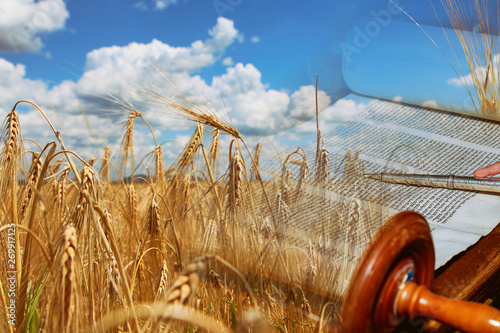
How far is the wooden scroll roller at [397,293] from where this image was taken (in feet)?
0.79

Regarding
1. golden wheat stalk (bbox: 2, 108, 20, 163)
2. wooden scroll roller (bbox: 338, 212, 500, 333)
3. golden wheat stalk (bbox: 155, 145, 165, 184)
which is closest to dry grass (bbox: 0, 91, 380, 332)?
golden wheat stalk (bbox: 2, 108, 20, 163)

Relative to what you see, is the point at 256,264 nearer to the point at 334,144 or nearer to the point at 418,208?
the point at 334,144

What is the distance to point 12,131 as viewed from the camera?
41cm

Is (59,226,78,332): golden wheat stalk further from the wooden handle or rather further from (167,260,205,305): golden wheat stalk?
the wooden handle

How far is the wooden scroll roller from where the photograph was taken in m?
0.24

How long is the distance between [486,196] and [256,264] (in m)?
0.40

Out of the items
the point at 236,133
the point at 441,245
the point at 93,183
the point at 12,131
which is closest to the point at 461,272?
the point at 441,245

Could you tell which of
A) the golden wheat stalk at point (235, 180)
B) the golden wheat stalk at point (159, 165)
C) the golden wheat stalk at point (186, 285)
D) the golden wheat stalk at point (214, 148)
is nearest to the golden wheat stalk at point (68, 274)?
the golden wheat stalk at point (186, 285)

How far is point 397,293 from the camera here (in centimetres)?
28

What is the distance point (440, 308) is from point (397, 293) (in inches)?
1.3

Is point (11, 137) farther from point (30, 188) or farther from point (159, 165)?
point (159, 165)

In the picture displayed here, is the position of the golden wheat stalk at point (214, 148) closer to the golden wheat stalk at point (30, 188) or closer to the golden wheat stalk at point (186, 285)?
the golden wheat stalk at point (30, 188)

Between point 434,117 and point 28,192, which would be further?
point 434,117

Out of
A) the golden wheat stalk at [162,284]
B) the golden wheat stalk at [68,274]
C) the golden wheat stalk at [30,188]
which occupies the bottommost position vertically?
the golden wheat stalk at [162,284]
